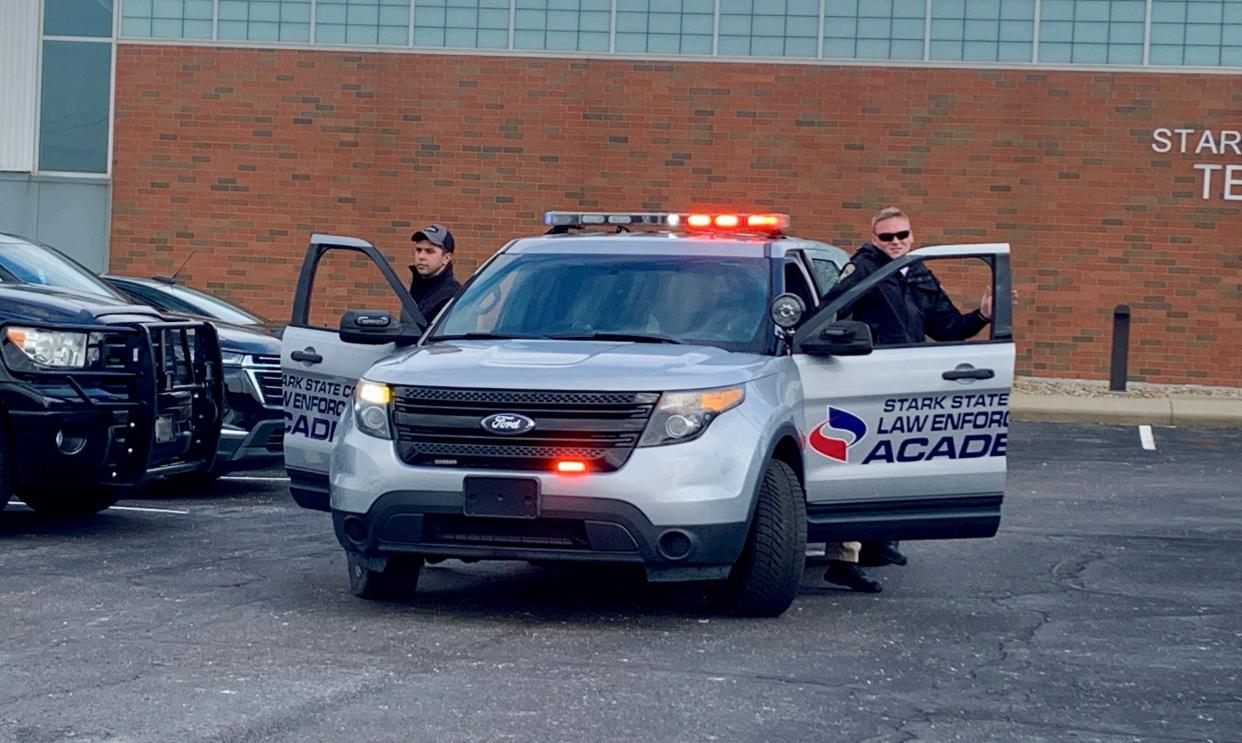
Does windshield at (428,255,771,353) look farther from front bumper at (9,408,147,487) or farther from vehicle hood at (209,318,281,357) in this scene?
vehicle hood at (209,318,281,357)

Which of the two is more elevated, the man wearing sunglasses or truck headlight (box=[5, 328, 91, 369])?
the man wearing sunglasses

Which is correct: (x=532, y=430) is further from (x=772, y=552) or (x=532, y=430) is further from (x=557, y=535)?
(x=772, y=552)

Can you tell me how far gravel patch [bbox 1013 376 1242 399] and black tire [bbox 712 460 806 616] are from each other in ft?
48.6

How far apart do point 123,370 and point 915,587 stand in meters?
4.05

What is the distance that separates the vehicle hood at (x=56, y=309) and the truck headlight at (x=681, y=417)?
3667 mm

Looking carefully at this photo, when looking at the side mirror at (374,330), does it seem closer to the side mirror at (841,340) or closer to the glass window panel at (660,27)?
the side mirror at (841,340)

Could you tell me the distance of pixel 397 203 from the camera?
24453mm

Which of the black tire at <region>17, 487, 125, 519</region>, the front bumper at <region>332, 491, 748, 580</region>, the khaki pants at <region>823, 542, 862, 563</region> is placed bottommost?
the black tire at <region>17, 487, 125, 519</region>

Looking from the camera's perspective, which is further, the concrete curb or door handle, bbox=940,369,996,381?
the concrete curb

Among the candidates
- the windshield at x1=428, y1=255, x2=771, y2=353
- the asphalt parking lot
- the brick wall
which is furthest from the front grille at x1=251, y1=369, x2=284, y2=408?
the brick wall

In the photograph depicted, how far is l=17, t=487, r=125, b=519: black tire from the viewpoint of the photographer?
11023 mm

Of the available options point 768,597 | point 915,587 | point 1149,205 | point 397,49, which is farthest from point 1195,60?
point 768,597

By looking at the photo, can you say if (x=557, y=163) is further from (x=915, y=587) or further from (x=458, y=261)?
(x=915, y=587)

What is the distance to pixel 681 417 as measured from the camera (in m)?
7.69
